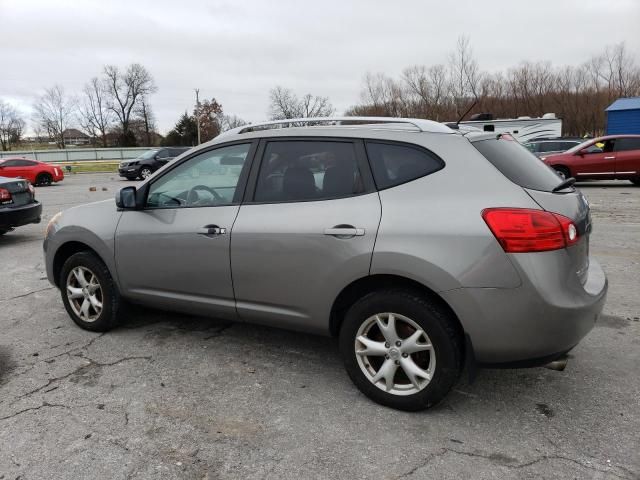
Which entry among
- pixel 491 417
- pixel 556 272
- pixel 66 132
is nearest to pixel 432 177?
pixel 556 272

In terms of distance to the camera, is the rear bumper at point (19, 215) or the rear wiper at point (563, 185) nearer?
the rear wiper at point (563, 185)

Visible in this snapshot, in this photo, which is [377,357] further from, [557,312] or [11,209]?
[11,209]

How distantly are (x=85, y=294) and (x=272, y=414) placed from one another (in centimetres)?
223

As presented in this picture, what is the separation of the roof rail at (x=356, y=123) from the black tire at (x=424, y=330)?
100cm

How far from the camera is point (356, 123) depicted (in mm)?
3291

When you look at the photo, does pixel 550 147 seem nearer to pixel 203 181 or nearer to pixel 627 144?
pixel 627 144

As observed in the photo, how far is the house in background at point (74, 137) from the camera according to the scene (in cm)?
8594

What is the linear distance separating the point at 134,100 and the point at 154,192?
8601 centimetres

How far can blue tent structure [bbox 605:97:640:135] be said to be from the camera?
3219 cm

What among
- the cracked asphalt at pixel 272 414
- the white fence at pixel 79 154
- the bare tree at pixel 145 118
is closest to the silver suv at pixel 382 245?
the cracked asphalt at pixel 272 414

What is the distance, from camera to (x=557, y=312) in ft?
8.39

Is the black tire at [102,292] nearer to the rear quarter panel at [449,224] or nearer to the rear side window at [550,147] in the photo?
the rear quarter panel at [449,224]

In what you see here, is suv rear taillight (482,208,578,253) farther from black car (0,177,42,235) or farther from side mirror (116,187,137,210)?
black car (0,177,42,235)

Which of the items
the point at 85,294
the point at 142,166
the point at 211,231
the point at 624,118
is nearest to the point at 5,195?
the point at 85,294
